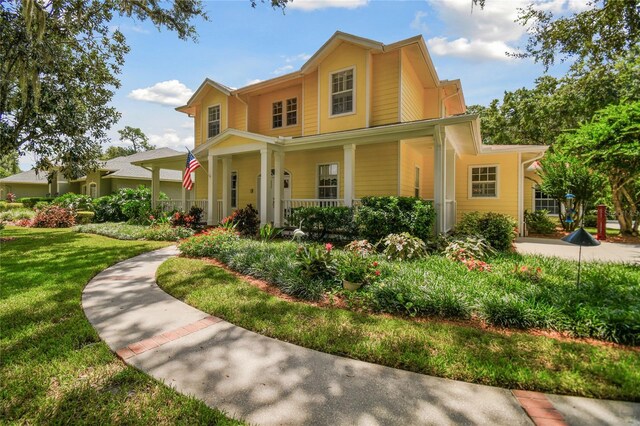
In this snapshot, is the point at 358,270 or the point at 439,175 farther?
the point at 439,175

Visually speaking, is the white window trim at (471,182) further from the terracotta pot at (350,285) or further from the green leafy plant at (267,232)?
the terracotta pot at (350,285)

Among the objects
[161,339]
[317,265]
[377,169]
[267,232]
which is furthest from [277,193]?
[161,339]

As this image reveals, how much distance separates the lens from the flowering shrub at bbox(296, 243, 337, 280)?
5781mm

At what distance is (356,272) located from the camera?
544 cm

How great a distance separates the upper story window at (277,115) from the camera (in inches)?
561

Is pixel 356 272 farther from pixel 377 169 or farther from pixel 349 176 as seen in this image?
pixel 377 169

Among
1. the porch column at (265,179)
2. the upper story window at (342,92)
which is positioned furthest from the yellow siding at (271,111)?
the porch column at (265,179)

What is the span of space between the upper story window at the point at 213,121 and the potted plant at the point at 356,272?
12.6 meters

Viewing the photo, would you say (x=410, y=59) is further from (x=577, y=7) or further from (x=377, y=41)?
(x=577, y=7)

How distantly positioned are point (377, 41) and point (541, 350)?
10.3 meters

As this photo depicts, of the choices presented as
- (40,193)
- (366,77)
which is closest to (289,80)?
(366,77)

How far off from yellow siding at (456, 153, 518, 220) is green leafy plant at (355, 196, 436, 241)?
6.54 metres

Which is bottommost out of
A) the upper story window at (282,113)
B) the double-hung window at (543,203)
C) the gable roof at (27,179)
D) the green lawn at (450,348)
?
the green lawn at (450,348)

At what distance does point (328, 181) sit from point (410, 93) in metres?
4.63
